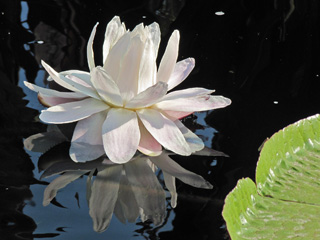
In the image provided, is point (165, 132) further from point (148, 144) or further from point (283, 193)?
point (283, 193)

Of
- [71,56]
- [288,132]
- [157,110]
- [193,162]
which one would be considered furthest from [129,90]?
[71,56]

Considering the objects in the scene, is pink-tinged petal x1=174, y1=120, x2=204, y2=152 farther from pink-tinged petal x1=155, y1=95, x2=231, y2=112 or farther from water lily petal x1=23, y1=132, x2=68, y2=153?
water lily petal x1=23, y1=132, x2=68, y2=153

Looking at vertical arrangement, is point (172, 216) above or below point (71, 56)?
below

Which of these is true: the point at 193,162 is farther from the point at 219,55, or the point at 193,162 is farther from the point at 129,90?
the point at 219,55

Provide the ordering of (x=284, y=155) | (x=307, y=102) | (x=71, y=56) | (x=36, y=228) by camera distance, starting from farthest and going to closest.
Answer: (x=71, y=56) → (x=307, y=102) → (x=284, y=155) → (x=36, y=228)

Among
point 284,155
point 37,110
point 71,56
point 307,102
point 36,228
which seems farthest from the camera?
point 71,56

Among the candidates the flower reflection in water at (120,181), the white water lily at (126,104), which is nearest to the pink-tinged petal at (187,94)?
the white water lily at (126,104)
